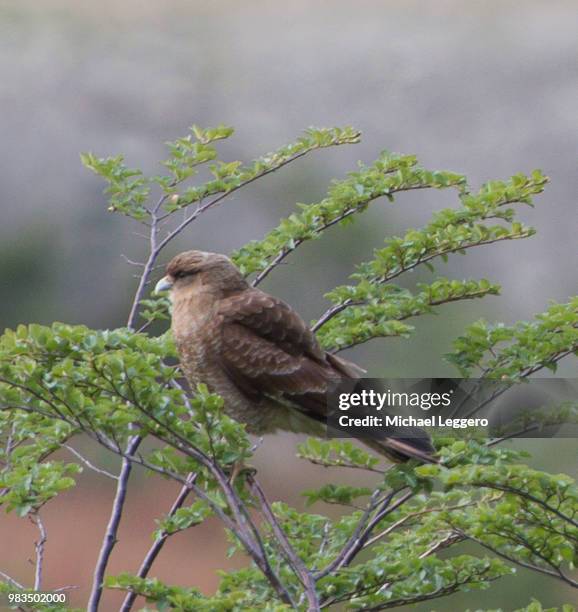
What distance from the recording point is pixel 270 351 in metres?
2.71

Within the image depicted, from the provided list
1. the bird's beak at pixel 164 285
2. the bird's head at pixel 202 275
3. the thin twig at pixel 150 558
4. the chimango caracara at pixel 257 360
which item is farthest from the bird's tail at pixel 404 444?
the bird's beak at pixel 164 285

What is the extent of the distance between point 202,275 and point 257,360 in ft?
0.92

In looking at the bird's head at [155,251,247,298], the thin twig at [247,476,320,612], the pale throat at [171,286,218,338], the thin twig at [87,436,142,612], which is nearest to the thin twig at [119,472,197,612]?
the thin twig at [87,436,142,612]

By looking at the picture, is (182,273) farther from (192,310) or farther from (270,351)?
(270,351)

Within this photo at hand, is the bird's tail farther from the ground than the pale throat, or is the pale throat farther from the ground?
the pale throat

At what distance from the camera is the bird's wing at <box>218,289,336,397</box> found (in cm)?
266

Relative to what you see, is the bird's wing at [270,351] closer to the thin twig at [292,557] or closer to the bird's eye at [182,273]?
the bird's eye at [182,273]

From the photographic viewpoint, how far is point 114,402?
2.22m

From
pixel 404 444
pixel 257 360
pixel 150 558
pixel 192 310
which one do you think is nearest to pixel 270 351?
pixel 257 360

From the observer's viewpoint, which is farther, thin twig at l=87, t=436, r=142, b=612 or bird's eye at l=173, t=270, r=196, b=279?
bird's eye at l=173, t=270, r=196, b=279

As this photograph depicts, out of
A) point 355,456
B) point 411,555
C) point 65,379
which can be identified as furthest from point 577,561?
point 65,379

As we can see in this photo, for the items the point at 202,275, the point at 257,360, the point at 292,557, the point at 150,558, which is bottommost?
the point at 292,557

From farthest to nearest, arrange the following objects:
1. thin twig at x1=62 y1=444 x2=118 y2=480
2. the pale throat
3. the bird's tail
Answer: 1. the pale throat
2. thin twig at x1=62 y1=444 x2=118 y2=480
3. the bird's tail

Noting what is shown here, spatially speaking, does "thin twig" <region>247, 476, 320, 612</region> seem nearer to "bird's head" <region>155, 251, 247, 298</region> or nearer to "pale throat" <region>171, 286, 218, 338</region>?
"pale throat" <region>171, 286, 218, 338</region>
